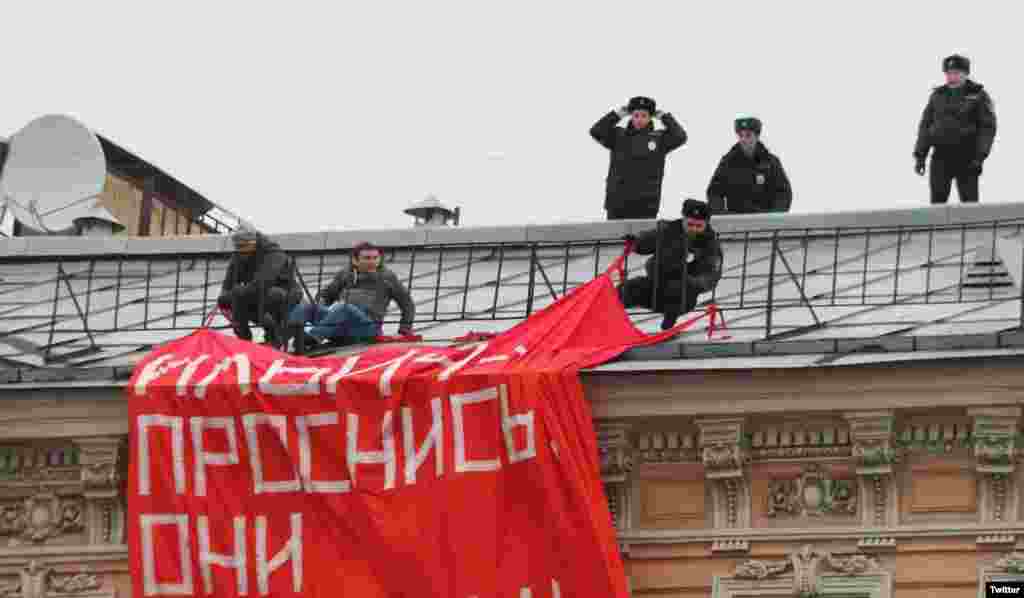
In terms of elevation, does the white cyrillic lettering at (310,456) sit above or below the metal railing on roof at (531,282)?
below

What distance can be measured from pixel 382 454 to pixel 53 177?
38.9ft

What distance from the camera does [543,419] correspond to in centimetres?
2833

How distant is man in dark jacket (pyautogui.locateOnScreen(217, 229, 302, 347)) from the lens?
1203 inches

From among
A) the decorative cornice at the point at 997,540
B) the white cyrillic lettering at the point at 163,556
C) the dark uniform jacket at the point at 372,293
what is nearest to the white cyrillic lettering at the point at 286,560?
the white cyrillic lettering at the point at 163,556

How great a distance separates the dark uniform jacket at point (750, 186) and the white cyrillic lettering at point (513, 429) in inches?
236

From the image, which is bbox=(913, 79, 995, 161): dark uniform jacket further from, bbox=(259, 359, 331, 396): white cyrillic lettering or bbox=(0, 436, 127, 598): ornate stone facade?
bbox=(0, 436, 127, 598): ornate stone facade

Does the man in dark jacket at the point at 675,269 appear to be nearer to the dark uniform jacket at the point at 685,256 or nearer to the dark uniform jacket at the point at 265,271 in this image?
the dark uniform jacket at the point at 685,256

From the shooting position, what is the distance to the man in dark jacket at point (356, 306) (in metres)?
30.2

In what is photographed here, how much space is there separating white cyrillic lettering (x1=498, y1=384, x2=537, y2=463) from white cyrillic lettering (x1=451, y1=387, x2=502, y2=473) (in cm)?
10

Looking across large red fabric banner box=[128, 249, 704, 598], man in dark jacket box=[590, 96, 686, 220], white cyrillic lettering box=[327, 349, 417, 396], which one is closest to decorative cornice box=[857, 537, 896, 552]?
large red fabric banner box=[128, 249, 704, 598]

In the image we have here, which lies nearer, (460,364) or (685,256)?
(460,364)

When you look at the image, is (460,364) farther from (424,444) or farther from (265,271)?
(265,271)

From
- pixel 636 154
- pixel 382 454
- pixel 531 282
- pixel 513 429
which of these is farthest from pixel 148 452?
pixel 636 154

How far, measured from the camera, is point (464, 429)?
94.0 ft
